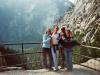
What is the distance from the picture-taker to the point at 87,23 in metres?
23.9

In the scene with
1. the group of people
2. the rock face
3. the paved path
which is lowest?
the paved path

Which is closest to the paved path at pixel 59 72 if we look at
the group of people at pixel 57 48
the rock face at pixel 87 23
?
the group of people at pixel 57 48

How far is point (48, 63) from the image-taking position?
1332 cm

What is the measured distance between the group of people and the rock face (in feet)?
14.8

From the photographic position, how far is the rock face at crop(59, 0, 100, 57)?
20328 mm

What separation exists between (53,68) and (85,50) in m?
5.51

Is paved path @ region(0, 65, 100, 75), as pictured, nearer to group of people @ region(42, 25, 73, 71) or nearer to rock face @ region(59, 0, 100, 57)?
group of people @ region(42, 25, 73, 71)

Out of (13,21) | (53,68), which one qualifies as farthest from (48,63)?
(13,21)

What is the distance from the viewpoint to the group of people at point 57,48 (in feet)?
42.1

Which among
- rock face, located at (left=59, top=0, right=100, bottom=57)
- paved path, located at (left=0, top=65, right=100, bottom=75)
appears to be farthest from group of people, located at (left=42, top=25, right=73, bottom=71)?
rock face, located at (left=59, top=0, right=100, bottom=57)

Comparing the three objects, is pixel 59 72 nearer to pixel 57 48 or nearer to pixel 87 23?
pixel 57 48

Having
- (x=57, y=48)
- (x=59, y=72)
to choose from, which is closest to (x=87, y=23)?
(x=57, y=48)

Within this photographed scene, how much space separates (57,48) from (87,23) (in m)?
11.0

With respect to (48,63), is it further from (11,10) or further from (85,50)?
(11,10)
